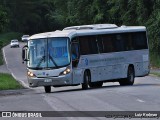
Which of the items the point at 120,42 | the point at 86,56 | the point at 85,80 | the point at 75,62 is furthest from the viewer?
the point at 120,42

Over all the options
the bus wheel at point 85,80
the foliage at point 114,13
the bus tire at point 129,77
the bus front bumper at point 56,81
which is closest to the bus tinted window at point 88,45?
the bus wheel at point 85,80

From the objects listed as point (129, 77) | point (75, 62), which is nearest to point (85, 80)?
point (75, 62)

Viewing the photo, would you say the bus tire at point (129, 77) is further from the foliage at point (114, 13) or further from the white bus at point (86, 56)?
the foliage at point (114, 13)

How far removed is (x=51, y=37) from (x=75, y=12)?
2040 inches

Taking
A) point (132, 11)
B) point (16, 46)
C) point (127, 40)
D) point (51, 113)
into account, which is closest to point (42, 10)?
point (16, 46)

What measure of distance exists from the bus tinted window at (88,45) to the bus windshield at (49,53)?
3.68 ft

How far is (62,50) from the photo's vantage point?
29469 millimetres

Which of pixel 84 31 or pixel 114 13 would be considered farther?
pixel 114 13

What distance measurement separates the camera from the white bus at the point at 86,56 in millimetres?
29219

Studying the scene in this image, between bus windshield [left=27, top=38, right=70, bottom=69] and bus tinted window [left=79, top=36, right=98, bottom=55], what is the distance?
3.68 ft

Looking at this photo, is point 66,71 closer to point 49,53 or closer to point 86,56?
point 49,53

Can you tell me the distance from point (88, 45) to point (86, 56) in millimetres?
696

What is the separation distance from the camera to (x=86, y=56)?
99.6 ft

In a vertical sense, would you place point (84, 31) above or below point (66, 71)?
above
